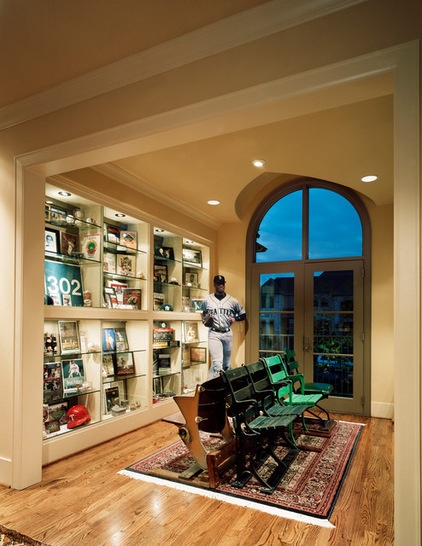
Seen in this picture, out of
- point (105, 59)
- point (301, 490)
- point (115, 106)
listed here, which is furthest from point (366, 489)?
point (105, 59)

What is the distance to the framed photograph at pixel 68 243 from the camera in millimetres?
3966

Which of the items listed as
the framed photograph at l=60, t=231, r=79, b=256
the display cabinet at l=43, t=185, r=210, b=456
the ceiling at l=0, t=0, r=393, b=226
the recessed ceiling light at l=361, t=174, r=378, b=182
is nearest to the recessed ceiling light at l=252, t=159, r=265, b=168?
the ceiling at l=0, t=0, r=393, b=226

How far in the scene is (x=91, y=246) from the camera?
4219mm

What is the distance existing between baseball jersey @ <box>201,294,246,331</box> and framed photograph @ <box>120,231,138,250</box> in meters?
1.40

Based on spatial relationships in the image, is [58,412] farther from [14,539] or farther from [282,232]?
[282,232]

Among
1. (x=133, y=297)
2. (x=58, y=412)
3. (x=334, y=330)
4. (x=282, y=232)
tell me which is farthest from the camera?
(x=282, y=232)

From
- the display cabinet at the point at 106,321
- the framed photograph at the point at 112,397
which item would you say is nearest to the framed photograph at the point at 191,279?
the display cabinet at the point at 106,321

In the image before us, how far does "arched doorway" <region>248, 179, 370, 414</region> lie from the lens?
539cm

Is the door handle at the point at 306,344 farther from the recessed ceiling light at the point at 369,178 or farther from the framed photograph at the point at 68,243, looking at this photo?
the framed photograph at the point at 68,243

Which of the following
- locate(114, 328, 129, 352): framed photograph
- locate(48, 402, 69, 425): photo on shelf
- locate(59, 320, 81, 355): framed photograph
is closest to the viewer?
locate(48, 402, 69, 425): photo on shelf

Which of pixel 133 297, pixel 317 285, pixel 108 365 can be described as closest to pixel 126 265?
pixel 133 297

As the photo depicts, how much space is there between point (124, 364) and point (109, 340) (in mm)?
355

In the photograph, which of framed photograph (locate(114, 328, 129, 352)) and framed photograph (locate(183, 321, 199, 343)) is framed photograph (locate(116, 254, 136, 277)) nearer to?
framed photograph (locate(114, 328, 129, 352))

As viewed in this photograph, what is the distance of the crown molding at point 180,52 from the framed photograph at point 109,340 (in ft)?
7.21
